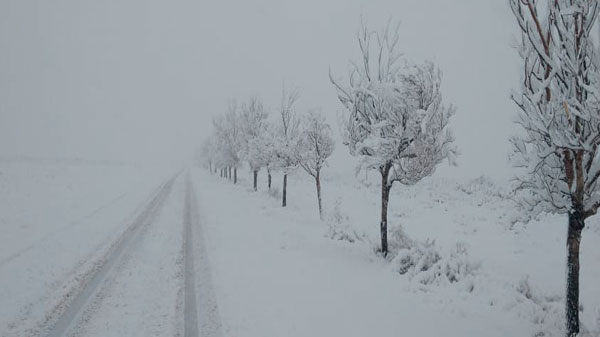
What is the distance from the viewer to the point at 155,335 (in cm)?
642

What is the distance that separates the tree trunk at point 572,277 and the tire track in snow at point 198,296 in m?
6.28

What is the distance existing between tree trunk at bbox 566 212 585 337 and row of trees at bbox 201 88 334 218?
1379cm

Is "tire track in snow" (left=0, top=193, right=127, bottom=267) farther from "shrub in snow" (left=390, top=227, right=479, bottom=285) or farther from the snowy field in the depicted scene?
"shrub in snow" (left=390, top=227, right=479, bottom=285)

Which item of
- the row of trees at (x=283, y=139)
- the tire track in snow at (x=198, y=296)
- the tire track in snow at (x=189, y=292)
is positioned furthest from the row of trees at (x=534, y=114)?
the row of trees at (x=283, y=139)

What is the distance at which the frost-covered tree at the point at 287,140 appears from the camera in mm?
21788

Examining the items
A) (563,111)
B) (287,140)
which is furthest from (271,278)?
(287,140)

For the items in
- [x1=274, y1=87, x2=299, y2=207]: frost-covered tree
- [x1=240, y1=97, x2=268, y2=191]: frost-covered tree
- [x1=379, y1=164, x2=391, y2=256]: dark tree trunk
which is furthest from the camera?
[x1=240, y1=97, x2=268, y2=191]: frost-covered tree

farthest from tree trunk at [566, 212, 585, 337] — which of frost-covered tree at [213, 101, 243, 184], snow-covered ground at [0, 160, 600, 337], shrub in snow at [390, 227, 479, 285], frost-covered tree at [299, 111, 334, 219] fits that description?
frost-covered tree at [213, 101, 243, 184]

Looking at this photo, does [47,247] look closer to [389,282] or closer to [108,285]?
[108,285]

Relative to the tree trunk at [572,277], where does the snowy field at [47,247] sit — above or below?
below

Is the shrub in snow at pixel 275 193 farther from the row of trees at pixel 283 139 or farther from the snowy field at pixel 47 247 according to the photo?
the snowy field at pixel 47 247

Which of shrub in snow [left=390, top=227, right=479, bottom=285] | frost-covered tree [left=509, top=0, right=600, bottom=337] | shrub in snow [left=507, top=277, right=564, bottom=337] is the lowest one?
shrub in snow [left=507, top=277, right=564, bottom=337]

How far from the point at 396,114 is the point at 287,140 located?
13.5 m

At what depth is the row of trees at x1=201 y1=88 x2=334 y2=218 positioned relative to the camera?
20.3 metres
